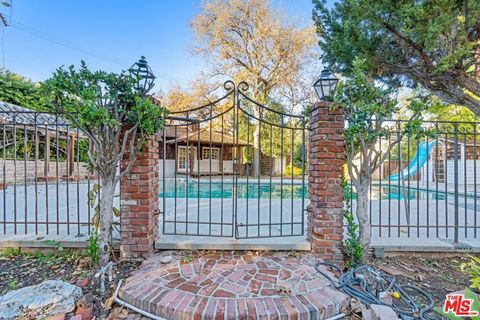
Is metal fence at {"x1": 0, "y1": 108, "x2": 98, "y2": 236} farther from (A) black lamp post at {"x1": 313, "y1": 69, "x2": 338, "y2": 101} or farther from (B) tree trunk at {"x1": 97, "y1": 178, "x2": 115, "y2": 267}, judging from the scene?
(A) black lamp post at {"x1": 313, "y1": 69, "x2": 338, "y2": 101}

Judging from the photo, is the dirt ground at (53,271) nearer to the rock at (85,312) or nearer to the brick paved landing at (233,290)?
the rock at (85,312)

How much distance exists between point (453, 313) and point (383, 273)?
1.31m

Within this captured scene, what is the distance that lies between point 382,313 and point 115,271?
8.59ft

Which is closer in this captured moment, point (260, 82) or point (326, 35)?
point (326, 35)

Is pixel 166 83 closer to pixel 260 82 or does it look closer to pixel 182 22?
pixel 182 22

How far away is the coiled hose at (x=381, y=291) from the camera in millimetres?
2061

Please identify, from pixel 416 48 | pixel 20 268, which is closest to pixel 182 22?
pixel 416 48

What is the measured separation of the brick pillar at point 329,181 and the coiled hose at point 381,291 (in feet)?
0.95

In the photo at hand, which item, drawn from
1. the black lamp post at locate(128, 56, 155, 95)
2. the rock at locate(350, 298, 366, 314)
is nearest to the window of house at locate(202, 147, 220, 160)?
the black lamp post at locate(128, 56, 155, 95)

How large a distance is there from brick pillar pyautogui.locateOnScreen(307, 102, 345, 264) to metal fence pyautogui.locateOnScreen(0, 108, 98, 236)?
267 cm

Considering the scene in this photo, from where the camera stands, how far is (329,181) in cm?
279

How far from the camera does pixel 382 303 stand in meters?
2.12

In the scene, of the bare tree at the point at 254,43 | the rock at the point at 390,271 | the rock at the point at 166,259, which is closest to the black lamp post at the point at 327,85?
the rock at the point at 390,271

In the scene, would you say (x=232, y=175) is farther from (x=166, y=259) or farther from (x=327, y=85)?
(x=327, y=85)
